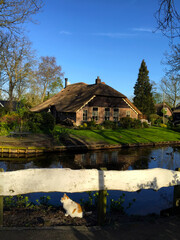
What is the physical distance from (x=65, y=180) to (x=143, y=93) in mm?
48687

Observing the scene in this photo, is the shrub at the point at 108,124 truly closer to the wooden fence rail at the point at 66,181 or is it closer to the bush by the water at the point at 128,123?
the bush by the water at the point at 128,123

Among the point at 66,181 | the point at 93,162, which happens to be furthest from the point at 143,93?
the point at 66,181

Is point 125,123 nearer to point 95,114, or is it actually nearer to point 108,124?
point 108,124

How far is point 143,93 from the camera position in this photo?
164ft

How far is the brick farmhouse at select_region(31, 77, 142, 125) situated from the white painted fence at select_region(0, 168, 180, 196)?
2552 cm

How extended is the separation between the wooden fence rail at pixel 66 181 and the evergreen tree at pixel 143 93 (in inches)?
1837

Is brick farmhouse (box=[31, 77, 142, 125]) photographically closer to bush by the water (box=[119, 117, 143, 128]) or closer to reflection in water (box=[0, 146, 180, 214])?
bush by the water (box=[119, 117, 143, 128])

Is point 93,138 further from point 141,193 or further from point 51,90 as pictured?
point 51,90

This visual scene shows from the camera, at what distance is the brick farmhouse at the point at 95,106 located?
102 ft

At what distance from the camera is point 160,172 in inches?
179

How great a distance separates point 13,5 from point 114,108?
2622 centimetres

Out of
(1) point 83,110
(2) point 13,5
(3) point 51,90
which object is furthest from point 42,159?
(3) point 51,90

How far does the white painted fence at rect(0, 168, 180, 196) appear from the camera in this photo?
393 cm

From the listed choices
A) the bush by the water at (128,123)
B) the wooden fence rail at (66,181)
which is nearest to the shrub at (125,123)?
the bush by the water at (128,123)
